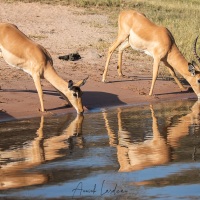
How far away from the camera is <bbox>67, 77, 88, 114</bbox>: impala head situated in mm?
13334

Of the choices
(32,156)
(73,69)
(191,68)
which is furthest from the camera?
(73,69)

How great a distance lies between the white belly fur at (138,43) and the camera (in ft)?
52.9

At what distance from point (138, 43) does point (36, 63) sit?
3.63 meters

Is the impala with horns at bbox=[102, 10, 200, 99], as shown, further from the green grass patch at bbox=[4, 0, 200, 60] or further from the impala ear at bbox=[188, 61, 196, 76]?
the green grass patch at bbox=[4, 0, 200, 60]

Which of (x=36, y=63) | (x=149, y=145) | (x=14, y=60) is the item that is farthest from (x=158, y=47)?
(x=149, y=145)

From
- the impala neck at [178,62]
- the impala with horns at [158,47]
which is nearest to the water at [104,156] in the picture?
the impala with horns at [158,47]

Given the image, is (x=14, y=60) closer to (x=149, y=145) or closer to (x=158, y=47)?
(x=158, y=47)

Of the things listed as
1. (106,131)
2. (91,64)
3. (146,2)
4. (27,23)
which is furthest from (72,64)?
(146,2)

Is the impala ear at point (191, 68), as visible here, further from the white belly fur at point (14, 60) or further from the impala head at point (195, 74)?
the white belly fur at point (14, 60)

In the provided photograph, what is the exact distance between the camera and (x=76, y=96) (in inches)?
526

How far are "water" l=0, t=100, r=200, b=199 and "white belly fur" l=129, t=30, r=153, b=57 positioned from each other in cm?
250

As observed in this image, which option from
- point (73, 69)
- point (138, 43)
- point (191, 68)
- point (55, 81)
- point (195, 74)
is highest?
point (138, 43)

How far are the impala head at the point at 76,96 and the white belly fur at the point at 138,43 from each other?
3130 millimetres
